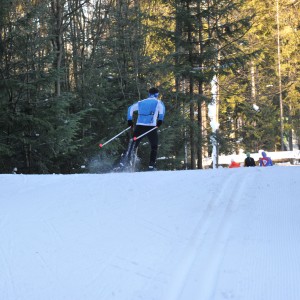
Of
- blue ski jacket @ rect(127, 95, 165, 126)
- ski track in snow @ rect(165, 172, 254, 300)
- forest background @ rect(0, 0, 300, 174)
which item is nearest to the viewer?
ski track in snow @ rect(165, 172, 254, 300)

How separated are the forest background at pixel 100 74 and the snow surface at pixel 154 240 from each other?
269 inches

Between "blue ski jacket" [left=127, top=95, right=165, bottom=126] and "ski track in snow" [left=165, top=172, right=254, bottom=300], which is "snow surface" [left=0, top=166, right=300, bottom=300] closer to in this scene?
"ski track in snow" [left=165, top=172, right=254, bottom=300]

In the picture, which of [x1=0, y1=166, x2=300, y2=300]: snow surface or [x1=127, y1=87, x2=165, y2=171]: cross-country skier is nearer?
[x1=0, y1=166, x2=300, y2=300]: snow surface

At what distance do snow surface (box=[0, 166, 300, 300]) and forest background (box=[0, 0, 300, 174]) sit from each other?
6839 mm

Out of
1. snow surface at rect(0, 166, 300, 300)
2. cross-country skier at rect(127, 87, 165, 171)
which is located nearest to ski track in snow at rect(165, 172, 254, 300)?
snow surface at rect(0, 166, 300, 300)

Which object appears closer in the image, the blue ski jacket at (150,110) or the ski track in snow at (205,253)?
the ski track in snow at (205,253)

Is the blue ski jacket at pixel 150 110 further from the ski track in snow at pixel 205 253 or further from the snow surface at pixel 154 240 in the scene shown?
the ski track in snow at pixel 205 253

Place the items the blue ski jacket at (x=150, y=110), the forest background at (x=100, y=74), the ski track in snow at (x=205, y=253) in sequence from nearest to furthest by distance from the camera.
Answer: the ski track in snow at (x=205, y=253), the blue ski jacket at (x=150, y=110), the forest background at (x=100, y=74)

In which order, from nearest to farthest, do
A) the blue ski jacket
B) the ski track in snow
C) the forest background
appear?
the ski track in snow < the blue ski jacket < the forest background

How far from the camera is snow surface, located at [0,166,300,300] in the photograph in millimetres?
3430

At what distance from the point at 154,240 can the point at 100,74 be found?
14032 millimetres

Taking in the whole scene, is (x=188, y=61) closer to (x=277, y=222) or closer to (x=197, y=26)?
(x=197, y=26)

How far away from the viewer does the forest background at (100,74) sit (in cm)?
1338

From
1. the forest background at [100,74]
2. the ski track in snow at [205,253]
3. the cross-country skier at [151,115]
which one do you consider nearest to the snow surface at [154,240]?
the ski track in snow at [205,253]
